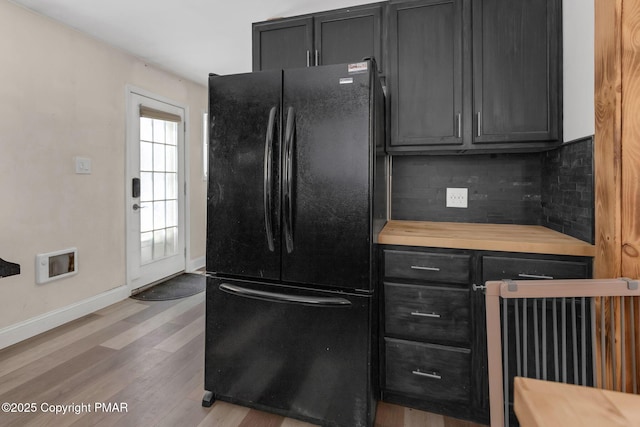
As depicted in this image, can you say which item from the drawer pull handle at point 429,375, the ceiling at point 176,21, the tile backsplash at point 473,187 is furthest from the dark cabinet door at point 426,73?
the drawer pull handle at point 429,375

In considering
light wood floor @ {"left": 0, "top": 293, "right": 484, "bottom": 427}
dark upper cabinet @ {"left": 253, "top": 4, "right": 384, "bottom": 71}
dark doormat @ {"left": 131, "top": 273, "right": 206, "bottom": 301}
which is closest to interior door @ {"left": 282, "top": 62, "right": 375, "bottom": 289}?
dark upper cabinet @ {"left": 253, "top": 4, "right": 384, "bottom": 71}

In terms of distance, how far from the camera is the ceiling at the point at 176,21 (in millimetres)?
2453

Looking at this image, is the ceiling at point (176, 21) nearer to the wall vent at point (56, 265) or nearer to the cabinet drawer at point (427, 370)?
the wall vent at point (56, 265)

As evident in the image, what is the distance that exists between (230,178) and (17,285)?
6.78ft

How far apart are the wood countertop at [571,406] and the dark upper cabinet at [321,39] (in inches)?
74.7

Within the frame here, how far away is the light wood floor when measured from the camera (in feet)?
5.62

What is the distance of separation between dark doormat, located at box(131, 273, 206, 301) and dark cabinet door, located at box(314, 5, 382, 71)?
2.74 meters


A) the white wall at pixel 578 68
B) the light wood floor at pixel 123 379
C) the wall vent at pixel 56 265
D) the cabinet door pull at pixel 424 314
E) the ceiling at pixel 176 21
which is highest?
the ceiling at pixel 176 21

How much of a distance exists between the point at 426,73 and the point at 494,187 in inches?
33.6

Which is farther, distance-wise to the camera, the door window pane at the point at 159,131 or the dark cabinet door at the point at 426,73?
the door window pane at the point at 159,131

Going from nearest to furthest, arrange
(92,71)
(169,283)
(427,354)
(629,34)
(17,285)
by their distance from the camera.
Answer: (629,34) < (427,354) < (17,285) < (92,71) < (169,283)

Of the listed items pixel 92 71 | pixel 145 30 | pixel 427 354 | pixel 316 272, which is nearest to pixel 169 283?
pixel 92 71

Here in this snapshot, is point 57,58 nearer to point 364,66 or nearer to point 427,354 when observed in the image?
point 364,66

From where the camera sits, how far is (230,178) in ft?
5.73
